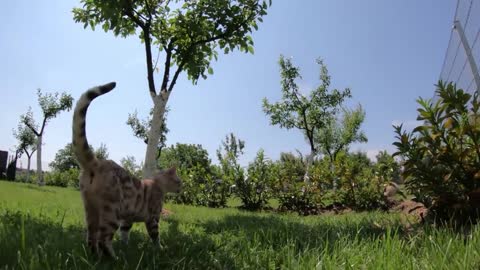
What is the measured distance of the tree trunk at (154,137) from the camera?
332 inches

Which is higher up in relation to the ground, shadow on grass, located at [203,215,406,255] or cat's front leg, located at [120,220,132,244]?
cat's front leg, located at [120,220,132,244]

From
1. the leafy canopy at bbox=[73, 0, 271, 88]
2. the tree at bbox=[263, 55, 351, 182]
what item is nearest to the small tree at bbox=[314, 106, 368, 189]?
the tree at bbox=[263, 55, 351, 182]

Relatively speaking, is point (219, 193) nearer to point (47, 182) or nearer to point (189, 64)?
point (189, 64)

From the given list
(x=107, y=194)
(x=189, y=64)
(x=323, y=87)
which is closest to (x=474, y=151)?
(x=107, y=194)

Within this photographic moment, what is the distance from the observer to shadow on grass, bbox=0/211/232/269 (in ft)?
9.59

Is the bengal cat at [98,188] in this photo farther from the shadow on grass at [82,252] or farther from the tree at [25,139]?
the tree at [25,139]

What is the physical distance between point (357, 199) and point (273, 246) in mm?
8009

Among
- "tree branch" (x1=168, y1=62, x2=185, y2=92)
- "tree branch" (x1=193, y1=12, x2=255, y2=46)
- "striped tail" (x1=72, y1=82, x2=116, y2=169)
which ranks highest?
"tree branch" (x1=193, y1=12, x2=255, y2=46)

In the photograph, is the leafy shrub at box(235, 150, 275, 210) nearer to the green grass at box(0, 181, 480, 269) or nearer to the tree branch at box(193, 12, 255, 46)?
the tree branch at box(193, 12, 255, 46)

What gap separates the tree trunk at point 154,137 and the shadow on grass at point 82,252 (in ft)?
11.6

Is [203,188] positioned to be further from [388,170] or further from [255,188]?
[388,170]

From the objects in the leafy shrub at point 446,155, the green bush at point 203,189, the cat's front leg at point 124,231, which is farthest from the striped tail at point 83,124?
the green bush at point 203,189

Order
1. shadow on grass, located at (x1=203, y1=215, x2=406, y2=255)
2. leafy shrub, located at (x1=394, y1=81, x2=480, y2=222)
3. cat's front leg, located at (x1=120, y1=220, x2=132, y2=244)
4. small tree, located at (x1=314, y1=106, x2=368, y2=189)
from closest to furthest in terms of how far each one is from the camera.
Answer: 1. shadow on grass, located at (x1=203, y1=215, x2=406, y2=255)
2. cat's front leg, located at (x1=120, y1=220, x2=132, y2=244)
3. leafy shrub, located at (x1=394, y1=81, x2=480, y2=222)
4. small tree, located at (x1=314, y1=106, x2=368, y2=189)

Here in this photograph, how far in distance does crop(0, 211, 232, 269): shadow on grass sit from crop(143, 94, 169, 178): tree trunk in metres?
3.53
